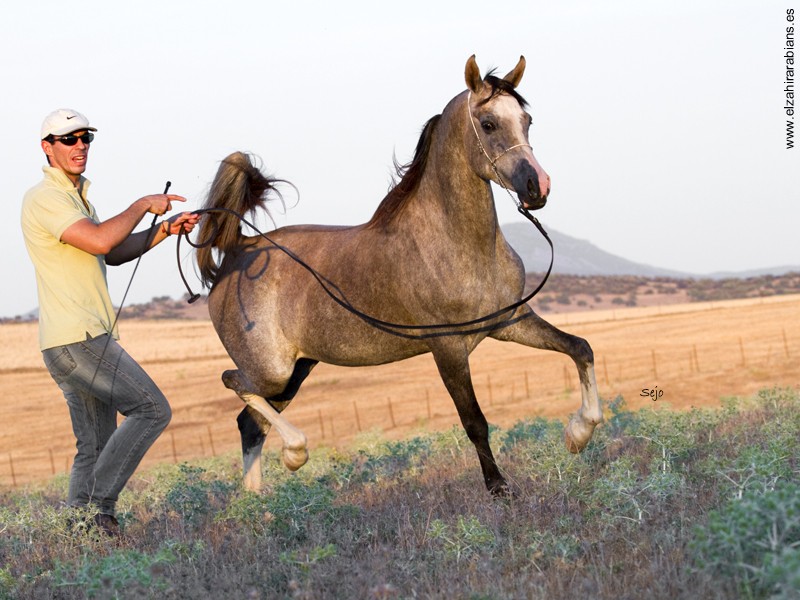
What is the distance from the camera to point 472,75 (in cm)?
649

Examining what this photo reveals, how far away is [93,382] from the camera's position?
20.8ft

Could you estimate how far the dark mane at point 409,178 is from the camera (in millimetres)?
7082

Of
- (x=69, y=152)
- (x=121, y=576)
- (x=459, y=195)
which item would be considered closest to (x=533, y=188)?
(x=459, y=195)

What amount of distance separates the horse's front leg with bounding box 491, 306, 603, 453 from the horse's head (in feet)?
3.88

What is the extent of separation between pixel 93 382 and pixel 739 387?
22118 millimetres

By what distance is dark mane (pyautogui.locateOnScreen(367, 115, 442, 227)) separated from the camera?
23.2ft

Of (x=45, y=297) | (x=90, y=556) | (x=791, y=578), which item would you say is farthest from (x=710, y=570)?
(x=45, y=297)

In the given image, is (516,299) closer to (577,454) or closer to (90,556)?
(577,454)

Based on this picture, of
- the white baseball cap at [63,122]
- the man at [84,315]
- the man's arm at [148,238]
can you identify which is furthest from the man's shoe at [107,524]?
the white baseball cap at [63,122]

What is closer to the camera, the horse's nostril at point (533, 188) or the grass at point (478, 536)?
the grass at point (478, 536)

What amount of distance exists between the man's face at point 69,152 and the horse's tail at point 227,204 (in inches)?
79.9

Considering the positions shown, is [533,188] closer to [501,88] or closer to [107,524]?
[501,88]

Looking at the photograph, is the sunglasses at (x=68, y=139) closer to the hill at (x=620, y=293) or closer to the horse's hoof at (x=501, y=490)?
the horse's hoof at (x=501, y=490)

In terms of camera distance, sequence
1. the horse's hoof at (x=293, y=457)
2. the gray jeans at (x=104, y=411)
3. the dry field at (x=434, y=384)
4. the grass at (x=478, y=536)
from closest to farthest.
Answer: the grass at (x=478, y=536) → the gray jeans at (x=104, y=411) → the horse's hoof at (x=293, y=457) → the dry field at (x=434, y=384)
